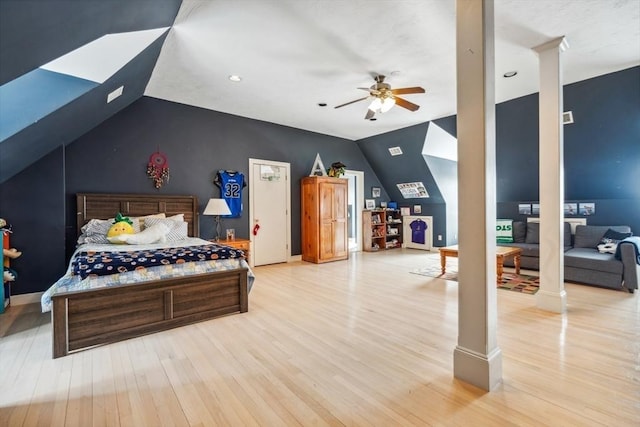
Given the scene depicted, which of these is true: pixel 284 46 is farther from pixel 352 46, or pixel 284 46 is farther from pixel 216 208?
pixel 216 208

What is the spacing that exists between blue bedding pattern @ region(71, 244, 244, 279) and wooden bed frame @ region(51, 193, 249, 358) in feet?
0.55

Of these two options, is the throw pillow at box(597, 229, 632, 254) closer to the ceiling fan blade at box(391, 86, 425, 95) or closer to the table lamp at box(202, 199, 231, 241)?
the ceiling fan blade at box(391, 86, 425, 95)

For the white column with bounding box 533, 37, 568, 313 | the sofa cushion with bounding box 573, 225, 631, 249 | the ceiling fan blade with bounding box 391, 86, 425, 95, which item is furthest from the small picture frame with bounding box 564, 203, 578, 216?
the ceiling fan blade with bounding box 391, 86, 425, 95

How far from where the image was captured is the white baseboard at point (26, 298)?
3566 millimetres

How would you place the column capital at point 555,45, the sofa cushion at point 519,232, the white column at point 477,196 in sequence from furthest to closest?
the sofa cushion at point 519,232 → the column capital at point 555,45 → the white column at point 477,196

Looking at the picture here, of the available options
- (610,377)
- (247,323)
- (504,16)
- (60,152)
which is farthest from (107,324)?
(504,16)

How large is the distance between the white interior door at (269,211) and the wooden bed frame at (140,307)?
94.7 inches

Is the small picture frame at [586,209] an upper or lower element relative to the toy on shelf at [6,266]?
upper

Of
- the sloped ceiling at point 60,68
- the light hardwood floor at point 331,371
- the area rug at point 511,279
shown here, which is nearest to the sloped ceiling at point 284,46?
the sloped ceiling at point 60,68

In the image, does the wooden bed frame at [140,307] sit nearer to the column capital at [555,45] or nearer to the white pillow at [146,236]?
the white pillow at [146,236]

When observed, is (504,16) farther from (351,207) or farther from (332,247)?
(351,207)

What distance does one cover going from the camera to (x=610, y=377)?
197 centimetres

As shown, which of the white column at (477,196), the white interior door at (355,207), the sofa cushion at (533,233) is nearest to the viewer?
the white column at (477,196)

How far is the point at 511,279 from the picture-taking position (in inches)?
178
